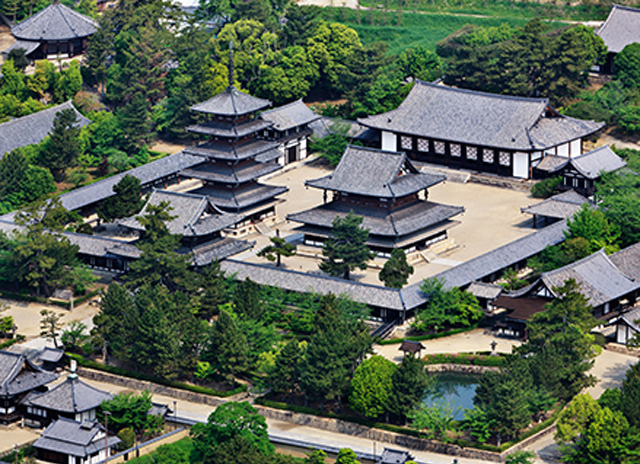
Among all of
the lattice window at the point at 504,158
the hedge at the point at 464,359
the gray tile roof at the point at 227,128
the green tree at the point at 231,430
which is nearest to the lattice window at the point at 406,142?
the lattice window at the point at 504,158

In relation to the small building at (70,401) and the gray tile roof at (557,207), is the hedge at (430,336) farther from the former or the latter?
the small building at (70,401)

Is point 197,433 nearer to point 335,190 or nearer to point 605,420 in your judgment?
point 605,420

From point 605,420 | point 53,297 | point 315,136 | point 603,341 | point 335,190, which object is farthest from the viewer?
point 315,136

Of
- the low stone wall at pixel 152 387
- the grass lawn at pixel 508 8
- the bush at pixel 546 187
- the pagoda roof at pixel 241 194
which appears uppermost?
the grass lawn at pixel 508 8

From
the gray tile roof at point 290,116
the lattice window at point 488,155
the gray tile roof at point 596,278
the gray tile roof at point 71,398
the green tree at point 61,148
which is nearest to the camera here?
the gray tile roof at point 71,398

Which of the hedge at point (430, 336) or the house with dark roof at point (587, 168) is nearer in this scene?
the hedge at point (430, 336)

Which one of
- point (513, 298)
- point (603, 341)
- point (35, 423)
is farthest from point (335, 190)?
point (35, 423)

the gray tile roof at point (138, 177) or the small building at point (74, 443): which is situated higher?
the gray tile roof at point (138, 177)

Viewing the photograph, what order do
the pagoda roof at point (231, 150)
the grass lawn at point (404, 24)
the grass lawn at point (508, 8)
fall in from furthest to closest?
the grass lawn at point (404, 24) < the grass lawn at point (508, 8) < the pagoda roof at point (231, 150)
